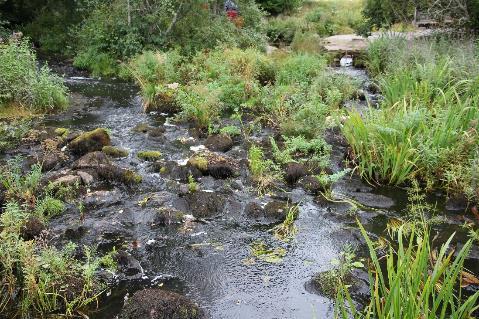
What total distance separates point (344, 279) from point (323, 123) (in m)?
4.84

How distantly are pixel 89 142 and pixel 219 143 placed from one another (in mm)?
2541

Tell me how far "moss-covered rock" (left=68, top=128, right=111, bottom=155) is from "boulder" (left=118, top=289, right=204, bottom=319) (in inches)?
194

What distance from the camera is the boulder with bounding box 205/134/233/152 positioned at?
9156 millimetres

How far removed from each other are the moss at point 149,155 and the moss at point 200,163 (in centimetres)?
97

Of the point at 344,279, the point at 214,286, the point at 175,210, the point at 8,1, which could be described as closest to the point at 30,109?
the point at 175,210

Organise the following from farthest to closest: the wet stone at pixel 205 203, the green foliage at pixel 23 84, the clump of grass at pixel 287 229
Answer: the green foliage at pixel 23 84 → the wet stone at pixel 205 203 → the clump of grass at pixel 287 229

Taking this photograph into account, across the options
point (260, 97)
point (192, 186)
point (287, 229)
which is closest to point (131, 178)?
point (192, 186)

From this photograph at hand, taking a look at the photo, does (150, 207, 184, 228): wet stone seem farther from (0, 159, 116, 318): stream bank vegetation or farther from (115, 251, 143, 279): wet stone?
(0, 159, 116, 318): stream bank vegetation

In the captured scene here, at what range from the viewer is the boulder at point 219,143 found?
30.0 feet

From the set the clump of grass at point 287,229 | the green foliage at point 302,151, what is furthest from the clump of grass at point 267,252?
the green foliage at point 302,151

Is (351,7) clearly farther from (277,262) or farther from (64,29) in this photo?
(277,262)

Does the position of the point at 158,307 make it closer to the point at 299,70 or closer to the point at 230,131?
the point at 230,131

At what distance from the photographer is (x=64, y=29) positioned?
1975 centimetres

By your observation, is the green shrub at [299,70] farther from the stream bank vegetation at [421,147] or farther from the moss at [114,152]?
the moss at [114,152]
